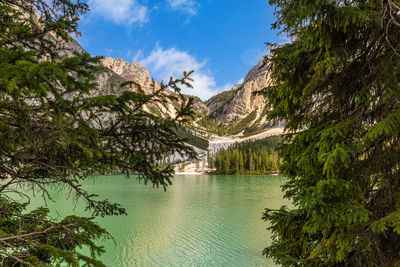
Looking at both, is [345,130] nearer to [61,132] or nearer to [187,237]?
[61,132]

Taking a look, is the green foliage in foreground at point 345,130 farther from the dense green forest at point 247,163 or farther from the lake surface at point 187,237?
the dense green forest at point 247,163

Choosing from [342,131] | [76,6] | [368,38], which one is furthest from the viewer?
[76,6]

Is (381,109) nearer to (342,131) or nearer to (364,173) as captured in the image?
(342,131)

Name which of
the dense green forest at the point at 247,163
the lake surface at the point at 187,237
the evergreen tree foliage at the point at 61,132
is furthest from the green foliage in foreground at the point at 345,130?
the dense green forest at the point at 247,163

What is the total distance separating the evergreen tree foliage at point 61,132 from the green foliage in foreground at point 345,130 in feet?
5.94

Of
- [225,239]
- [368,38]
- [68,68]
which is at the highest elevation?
[368,38]

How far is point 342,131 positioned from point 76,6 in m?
4.28

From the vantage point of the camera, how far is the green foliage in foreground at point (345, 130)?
2.62m

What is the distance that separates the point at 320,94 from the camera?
12.9 ft

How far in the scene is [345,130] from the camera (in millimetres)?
2896

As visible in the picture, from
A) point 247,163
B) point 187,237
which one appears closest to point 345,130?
point 187,237

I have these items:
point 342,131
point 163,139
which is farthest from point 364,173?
point 163,139

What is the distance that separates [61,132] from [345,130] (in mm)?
3334

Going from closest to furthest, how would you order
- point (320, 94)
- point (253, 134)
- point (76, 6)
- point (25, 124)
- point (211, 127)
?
1. point (25, 124)
2. point (76, 6)
3. point (320, 94)
4. point (253, 134)
5. point (211, 127)
